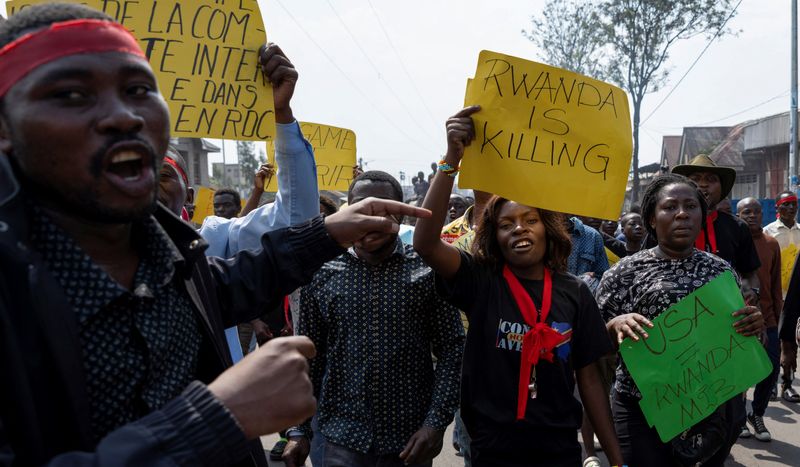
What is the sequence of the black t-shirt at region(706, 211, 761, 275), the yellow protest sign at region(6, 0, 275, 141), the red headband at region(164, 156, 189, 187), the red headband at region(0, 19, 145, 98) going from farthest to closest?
the black t-shirt at region(706, 211, 761, 275), the red headband at region(164, 156, 189, 187), the yellow protest sign at region(6, 0, 275, 141), the red headband at region(0, 19, 145, 98)

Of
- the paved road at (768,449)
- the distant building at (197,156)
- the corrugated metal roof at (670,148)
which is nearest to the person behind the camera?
the paved road at (768,449)

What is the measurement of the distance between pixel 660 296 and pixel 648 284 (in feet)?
0.34

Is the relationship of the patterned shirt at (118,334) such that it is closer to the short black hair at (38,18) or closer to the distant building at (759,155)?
the short black hair at (38,18)

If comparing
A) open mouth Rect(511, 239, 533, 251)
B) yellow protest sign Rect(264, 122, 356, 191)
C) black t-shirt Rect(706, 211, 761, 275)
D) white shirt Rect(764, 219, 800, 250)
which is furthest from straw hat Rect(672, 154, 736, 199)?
white shirt Rect(764, 219, 800, 250)

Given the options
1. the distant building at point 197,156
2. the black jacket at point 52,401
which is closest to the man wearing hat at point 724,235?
the black jacket at point 52,401

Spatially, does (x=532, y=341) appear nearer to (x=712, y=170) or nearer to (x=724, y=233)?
(x=724, y=233)

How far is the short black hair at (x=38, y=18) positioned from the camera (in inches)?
48.4

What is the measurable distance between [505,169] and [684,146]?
5484 cm

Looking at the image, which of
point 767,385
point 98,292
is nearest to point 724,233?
point 767,385

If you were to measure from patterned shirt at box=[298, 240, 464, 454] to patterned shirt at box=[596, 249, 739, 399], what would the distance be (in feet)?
3.10

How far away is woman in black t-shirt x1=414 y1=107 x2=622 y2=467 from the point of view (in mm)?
2793

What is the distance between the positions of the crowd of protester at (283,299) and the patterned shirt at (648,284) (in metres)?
0.01

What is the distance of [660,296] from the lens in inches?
135

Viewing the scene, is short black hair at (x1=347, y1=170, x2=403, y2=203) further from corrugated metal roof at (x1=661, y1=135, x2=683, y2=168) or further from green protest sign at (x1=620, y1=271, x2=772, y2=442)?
corrugated metal roof at (x1=661, y1=135, x2=683, y2=168)
